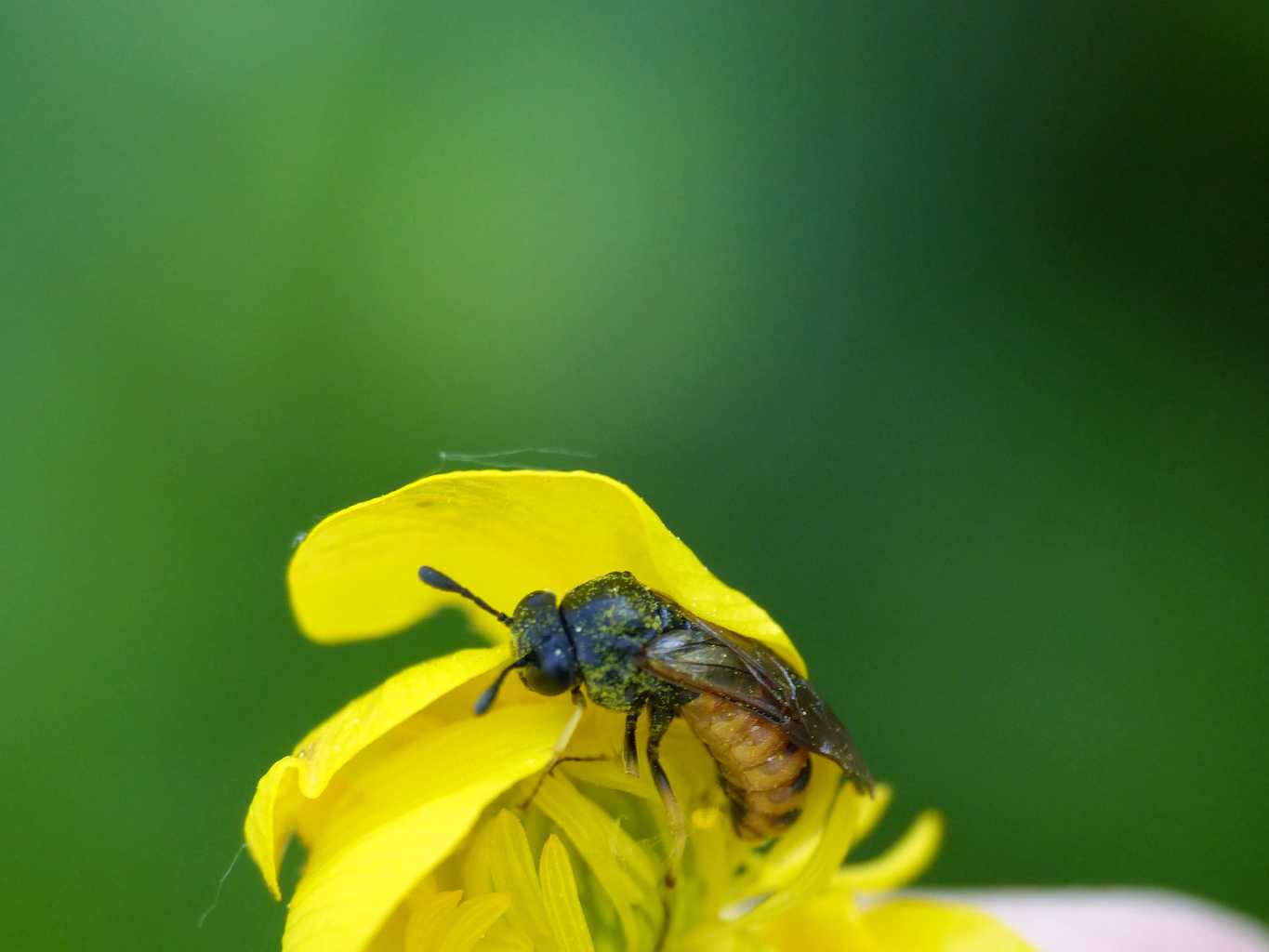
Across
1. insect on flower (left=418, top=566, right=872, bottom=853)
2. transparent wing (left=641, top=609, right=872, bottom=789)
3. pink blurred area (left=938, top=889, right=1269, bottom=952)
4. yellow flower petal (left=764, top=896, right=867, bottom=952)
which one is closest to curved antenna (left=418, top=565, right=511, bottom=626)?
insect on flower (left=418, top=566, right=872, bottom=853)

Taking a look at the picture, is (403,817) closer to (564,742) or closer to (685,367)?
(564,742)

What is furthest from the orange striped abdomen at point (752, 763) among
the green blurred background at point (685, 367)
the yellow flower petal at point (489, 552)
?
the green blurred background at point (685, 367)

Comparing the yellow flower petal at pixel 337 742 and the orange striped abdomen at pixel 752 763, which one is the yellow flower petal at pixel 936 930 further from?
→ the yellow flower petal at pixel 337 742

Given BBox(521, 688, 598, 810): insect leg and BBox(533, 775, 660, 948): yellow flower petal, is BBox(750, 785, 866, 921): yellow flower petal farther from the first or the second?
BBox(521, 688, 598, 810): insect leg

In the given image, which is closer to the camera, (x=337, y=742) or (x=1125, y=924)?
(x=337, y=742)

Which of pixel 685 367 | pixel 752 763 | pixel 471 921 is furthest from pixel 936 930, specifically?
pixel 685 367

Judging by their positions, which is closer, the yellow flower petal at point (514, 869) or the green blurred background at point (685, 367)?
the yellow flower petal at point (514, 869)
